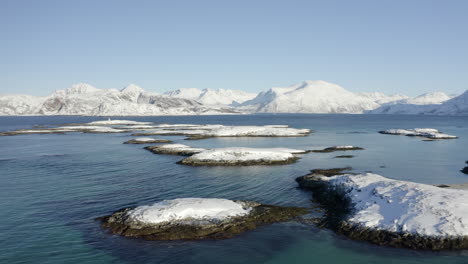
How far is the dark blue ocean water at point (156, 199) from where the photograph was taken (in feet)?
60.3

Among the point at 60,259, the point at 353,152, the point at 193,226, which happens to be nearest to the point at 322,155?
the point at 353,152

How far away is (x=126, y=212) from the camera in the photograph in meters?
24.1

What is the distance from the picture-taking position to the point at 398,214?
71.3ft

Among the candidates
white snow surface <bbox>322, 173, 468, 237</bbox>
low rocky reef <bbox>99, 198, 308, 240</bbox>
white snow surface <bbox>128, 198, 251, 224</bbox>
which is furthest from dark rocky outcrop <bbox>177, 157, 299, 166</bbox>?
white snow surface <bbox>128, 198, 251, 224</bbox>

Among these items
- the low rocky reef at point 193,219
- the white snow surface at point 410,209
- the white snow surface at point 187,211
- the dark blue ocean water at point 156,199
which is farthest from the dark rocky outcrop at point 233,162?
the white snow surface at point 187,211

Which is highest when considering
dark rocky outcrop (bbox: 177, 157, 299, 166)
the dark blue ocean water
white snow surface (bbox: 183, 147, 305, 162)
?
white snow surface (bbox: 183, 147, 305, 162)

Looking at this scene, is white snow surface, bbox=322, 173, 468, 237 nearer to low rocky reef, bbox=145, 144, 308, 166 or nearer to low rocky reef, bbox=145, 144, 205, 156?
low rocky reef, bbox=145, 144, 308, 166

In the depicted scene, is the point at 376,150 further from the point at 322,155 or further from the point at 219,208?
the point at 219,208

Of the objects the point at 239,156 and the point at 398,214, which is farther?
the point at 239,156

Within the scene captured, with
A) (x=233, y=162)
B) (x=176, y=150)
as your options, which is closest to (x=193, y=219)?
(x=233, y=162)

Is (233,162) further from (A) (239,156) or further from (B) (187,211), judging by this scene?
(B) (187,211)

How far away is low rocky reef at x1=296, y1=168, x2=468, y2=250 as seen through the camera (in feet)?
62.9

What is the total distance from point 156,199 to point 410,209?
19504 millimetres

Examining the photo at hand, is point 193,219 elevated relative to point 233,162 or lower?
lower
